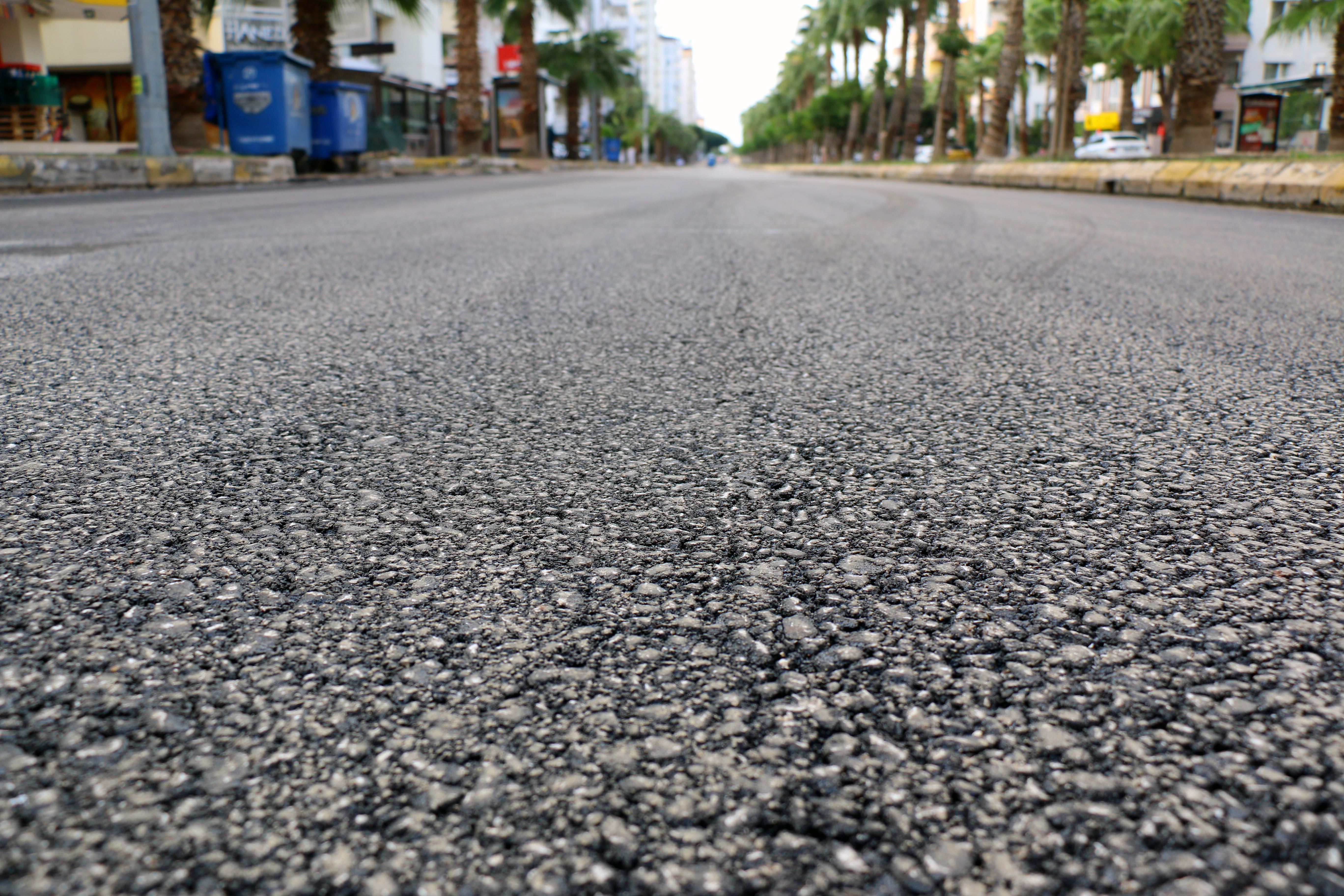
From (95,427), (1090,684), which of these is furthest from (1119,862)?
(95,427)

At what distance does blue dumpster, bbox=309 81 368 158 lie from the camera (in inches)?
831

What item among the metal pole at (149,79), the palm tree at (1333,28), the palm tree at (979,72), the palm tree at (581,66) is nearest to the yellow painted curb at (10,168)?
the metal pole at (149,79)

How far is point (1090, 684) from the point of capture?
1042mm

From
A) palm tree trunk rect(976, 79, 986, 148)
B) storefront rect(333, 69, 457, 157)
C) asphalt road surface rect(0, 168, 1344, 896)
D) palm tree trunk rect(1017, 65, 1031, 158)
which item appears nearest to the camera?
asphalt road surface rect(0, 168, 1344, 896)

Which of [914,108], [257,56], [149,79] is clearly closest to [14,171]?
[149,79]

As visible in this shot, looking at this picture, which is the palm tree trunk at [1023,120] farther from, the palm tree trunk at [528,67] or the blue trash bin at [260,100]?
the blue trash bin at [260,100]

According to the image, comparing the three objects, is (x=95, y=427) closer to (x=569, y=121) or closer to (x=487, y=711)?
(x=487, y=711)

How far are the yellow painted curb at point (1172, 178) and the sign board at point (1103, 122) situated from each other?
177ft

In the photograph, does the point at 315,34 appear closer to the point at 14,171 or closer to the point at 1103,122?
the point at 14,171

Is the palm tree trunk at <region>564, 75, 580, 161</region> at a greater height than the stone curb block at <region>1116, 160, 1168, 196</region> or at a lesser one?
greater

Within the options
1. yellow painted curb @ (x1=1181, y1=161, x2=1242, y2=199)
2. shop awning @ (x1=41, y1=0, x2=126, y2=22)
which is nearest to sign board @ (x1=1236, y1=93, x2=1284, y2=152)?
yellow painted curb @ (x1=1181, y1=161, x2=1242, y2=199)

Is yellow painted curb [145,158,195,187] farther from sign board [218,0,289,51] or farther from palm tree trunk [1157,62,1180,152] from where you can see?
palm tree trunk [1157,62,1180,152]

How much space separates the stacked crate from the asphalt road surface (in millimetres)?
24918

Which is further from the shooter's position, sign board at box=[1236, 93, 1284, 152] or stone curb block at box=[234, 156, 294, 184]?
sign board at box=[1236, 93, 1284, 152]
